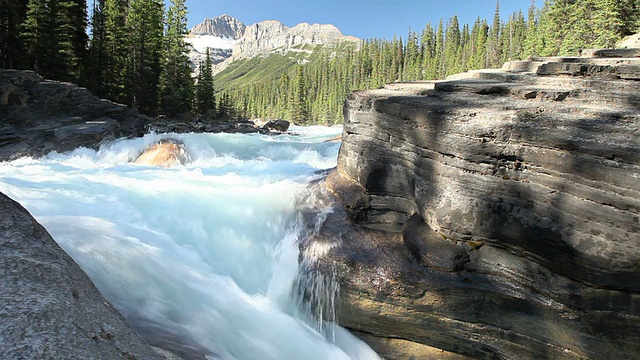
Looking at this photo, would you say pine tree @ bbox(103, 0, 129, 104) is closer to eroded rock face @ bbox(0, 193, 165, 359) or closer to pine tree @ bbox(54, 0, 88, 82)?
pine tree @ bbox(54, 0, 88, 82)

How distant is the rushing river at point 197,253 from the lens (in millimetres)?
6141

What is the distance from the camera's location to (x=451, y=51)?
105 meters

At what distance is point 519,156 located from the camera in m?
5.55

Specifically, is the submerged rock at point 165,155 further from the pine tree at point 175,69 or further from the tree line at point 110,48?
the pine tree at point 175,69

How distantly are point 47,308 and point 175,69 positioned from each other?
48942mm

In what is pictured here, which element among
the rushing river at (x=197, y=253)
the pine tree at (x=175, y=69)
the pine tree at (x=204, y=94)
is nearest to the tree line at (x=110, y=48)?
the pine tree at (x=175, y=69)

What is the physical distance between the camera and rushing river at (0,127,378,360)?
242 inches

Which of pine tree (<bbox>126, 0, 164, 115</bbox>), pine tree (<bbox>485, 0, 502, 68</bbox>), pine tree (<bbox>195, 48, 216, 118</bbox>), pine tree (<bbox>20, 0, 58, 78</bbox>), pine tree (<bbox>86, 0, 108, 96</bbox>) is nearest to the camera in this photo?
pine tree (<bbox>20, 0, 58, 78</bbox>)

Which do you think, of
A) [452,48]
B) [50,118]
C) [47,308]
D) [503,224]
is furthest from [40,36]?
[452,48]

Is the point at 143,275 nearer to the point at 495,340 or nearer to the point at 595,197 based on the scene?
the point at 495,340

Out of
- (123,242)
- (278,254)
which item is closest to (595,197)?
(278,254)

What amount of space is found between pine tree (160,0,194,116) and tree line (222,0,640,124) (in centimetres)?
4918

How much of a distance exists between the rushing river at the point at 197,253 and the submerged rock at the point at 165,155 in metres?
5.11

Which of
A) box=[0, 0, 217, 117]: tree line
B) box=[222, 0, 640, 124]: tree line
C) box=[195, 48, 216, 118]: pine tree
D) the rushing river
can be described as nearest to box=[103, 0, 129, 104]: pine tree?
box=[0, 0, 217, 117]: tree line
